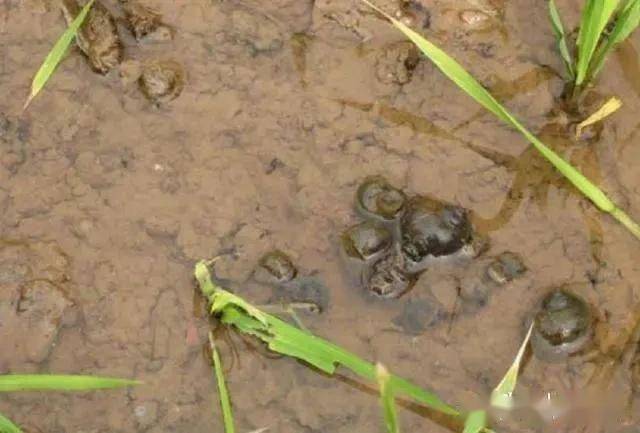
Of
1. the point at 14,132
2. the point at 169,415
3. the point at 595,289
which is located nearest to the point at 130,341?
the point at 169,415

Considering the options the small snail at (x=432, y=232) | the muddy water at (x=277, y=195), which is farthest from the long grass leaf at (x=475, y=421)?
the small snail at (x=432, y=232)

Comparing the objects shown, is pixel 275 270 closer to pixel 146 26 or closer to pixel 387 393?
pixel 387 393

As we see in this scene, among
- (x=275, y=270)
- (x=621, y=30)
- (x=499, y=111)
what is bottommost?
(x=275, y=270)

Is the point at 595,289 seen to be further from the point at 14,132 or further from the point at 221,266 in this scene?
the point at 14,132

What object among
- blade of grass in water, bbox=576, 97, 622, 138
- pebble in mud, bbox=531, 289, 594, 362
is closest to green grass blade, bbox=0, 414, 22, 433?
pebble in mud, bbox=531, 289, 594, 362

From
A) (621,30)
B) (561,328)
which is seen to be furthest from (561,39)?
(561,328)

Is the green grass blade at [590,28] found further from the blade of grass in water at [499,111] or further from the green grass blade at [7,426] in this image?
the green grass blade at [7,426]
